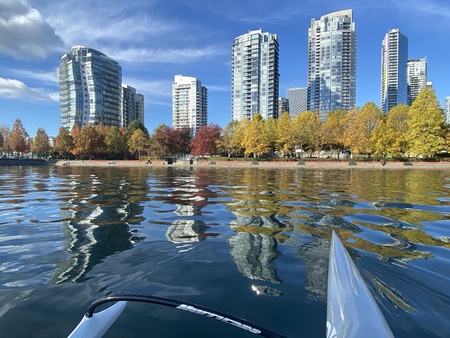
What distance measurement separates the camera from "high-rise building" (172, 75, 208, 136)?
616 ft

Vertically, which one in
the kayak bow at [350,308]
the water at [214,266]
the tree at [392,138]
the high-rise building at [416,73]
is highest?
the high-rise building at [416,73]

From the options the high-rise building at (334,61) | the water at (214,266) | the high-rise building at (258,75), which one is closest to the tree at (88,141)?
the water at (214,266)

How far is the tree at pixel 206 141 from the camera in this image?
6794cm

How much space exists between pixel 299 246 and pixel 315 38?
17045cm

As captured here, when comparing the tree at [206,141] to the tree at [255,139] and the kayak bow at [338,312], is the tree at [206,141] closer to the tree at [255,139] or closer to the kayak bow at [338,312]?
the tree at [255,139]

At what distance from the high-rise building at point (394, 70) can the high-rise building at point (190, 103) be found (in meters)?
108

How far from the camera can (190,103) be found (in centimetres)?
18938

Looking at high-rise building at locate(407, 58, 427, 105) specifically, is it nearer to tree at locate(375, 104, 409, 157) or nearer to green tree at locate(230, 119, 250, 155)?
tree at locate(375, 104, 409, 157)

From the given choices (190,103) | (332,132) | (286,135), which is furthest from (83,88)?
(332,132)

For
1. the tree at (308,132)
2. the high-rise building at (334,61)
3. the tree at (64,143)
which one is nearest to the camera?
the tree at (308,132)

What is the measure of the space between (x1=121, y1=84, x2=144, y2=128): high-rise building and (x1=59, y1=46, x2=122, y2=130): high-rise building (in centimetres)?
2846

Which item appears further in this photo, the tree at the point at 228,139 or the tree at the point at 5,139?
the tree at the point at 5,139

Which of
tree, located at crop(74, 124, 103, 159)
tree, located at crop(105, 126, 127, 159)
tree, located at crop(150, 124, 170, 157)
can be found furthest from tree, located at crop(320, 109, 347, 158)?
tree, located at crop(74, 124, 103, 159)

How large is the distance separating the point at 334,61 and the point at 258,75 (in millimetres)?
39013
